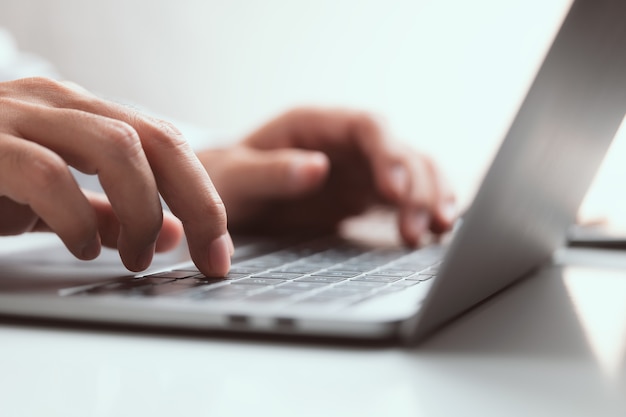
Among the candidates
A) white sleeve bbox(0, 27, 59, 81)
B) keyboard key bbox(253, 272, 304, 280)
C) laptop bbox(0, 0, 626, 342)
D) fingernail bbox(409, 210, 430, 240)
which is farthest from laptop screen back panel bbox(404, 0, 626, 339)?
white sleeve bbox(0, 27, 59, 81)

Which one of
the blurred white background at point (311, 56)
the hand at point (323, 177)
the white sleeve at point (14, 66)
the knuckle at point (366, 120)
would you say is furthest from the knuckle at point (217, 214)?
the blurred white background at point (311, 56)

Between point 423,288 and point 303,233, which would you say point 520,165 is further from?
point 303,233

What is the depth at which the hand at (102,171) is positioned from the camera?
0.34m

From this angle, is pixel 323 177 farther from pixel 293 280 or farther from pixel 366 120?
pixel 293 280

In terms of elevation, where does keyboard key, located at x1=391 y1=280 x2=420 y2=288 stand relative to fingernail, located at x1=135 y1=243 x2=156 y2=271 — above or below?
above

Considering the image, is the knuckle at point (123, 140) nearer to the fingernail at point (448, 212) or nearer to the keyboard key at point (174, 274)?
the keyboard key at point (174, 274)

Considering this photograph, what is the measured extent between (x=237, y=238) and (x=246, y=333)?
1.31 feet

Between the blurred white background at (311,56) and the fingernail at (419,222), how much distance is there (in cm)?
112

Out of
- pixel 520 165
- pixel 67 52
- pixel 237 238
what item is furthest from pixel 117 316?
pixel 67 52

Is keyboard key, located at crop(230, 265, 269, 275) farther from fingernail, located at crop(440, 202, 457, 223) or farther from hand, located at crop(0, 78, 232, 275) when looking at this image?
fingernail, located at crop(440, 202, 457, 223)

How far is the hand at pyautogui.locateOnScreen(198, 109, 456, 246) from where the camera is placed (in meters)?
0.70

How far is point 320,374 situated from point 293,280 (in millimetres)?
139

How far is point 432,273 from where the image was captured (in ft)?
1.39

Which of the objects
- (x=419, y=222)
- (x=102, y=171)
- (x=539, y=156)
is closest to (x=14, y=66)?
(x=419, y=222)
